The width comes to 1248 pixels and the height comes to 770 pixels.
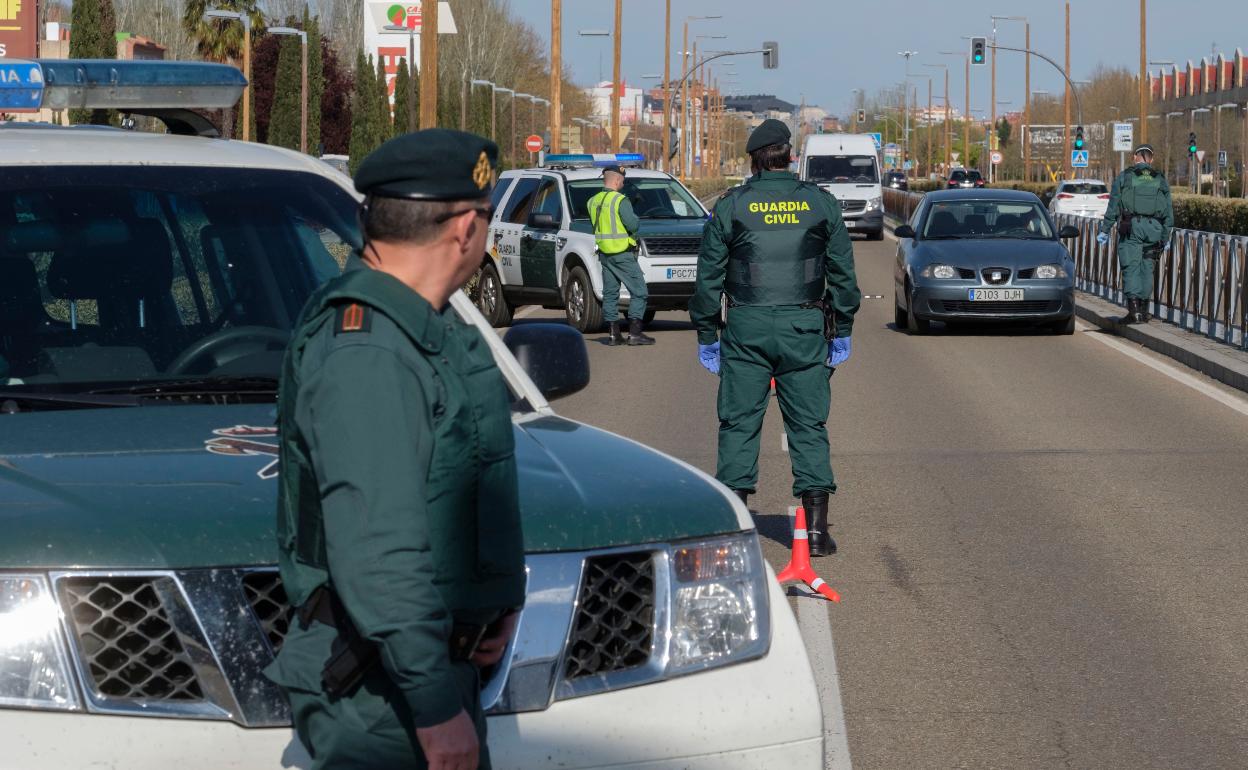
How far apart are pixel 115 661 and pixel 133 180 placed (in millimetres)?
1815

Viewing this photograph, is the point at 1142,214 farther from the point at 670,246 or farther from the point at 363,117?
the point at 363,117

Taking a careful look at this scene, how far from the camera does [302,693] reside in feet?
8.79

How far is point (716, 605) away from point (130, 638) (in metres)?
1.05

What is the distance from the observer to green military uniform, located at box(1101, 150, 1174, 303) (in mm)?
20391

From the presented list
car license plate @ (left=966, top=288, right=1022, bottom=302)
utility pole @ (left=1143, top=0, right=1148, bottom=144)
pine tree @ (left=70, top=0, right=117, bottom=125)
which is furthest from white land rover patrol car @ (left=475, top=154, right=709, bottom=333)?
pine tree @ (left=70, top=0, right=117, bottom=125)

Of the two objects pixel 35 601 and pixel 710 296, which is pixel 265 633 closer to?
pixel 35 601

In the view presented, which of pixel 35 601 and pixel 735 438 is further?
pixel 735 438

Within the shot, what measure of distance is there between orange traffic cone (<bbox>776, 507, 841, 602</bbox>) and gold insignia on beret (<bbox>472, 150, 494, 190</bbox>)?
5.07m

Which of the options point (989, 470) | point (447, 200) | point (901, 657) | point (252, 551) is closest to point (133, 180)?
point (252, 551)

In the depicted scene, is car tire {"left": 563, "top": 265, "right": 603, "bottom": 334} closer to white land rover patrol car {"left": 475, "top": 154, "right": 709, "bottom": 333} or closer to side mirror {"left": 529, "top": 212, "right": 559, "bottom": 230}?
white land rover patrol car {"left": 475, "top": 154, "right": 709, "bottom": 333}

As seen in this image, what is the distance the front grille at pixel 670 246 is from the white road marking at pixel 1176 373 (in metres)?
4.51

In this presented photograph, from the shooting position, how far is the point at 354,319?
8.52 ft

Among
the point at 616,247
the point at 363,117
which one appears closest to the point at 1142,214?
the point at 616,247

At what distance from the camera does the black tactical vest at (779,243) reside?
835cm
